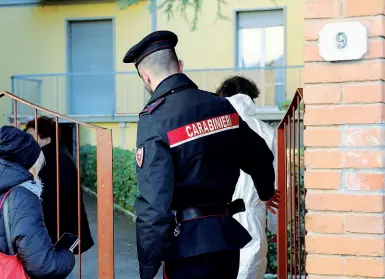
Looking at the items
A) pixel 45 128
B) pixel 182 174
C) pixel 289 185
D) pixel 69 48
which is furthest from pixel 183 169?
pixel 69 48

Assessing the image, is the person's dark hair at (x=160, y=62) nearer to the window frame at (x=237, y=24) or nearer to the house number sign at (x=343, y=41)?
the house number sign at (x=343, y=41)

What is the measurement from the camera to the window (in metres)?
15.9

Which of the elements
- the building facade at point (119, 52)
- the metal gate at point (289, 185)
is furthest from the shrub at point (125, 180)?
the metal gate at point (289, 185)

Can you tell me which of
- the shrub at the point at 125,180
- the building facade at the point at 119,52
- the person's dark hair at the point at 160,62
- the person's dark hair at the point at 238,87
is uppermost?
the building facade at the point at 119,52

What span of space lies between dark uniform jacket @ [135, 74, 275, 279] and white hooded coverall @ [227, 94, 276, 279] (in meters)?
1.15

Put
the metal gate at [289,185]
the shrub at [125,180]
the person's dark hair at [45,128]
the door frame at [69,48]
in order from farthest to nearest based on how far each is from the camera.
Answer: the door frame at [69,48]
the shrub at [125,180]
the person's dark hair at [45,128]
the metal gate at [289,185]

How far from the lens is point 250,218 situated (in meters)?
4.42

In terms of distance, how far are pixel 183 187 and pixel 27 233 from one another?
0.70 meters

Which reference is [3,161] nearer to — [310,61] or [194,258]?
[194,258]

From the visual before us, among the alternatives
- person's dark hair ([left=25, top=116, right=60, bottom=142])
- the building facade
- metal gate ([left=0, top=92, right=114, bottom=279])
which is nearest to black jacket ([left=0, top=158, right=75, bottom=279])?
metal gate ([left=0, top=92, right=114, bottom=279])

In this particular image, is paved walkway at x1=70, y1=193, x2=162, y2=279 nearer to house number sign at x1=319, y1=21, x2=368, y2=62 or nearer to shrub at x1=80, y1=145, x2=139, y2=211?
shrub at x1=80, y1=145, x2=139, y2=211

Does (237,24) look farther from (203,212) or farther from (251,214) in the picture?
(203,212)

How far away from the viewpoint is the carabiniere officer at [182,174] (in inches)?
115

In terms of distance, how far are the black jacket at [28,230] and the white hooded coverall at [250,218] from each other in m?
1.56
